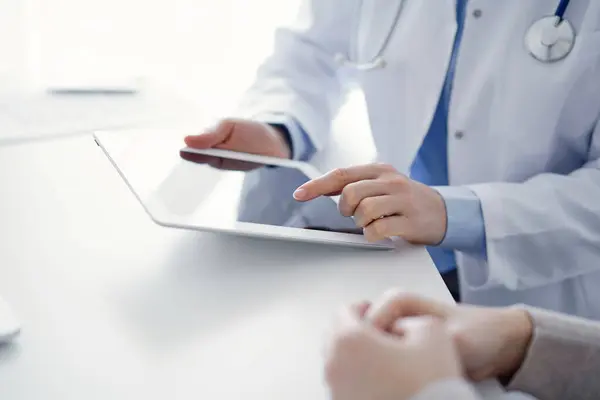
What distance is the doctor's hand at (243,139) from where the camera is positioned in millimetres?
754

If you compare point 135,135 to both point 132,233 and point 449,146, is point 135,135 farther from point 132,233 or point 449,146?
point 449,146

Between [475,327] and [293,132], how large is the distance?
47cm

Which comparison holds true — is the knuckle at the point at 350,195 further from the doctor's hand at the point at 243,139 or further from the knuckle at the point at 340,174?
the doctor's hand at the point at 243,139

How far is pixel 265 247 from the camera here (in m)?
0.60

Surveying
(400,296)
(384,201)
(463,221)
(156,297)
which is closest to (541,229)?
(463,221)

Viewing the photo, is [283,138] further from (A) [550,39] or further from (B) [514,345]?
(B) [514,345]

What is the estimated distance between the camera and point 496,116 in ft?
2.68

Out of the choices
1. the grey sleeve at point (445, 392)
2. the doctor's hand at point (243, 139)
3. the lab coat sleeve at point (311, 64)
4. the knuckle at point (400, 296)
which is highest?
the lab coat sleeve at point (311, 64)

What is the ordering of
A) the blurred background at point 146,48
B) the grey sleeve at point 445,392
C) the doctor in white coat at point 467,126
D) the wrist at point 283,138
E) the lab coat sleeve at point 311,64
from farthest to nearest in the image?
the blurred background at point 146,48
the lab coat sleeve at point 311,64
the wrist at point 283,138
the doctor in white coat at point 467,126
the grey sleeve at point 445,392

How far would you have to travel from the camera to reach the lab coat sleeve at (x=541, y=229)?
0.69m

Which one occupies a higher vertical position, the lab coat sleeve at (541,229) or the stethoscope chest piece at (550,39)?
the stethoscope chest piece at (550,39)

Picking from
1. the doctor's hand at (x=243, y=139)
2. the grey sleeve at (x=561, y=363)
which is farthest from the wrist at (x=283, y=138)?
the grey sleeve at (x=561, y=363)

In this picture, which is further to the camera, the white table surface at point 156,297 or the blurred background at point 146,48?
the blurred background at point 146,48

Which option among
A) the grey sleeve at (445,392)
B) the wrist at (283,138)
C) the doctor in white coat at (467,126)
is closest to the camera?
the grey sleeve at (445,392)
